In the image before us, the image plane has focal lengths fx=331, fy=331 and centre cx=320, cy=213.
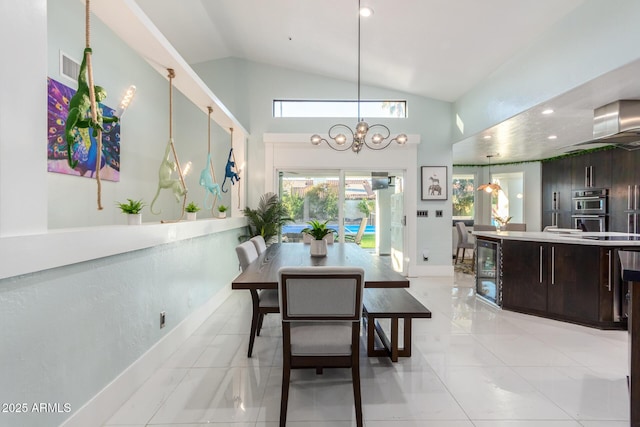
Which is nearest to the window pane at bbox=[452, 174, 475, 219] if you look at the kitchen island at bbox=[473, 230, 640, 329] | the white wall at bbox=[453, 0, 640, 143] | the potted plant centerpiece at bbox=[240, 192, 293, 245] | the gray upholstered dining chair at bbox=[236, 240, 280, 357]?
the white wall at bbox=[453, 0, 640, 143]

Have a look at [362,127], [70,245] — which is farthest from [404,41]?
[70,245]

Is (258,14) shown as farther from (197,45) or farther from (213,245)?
(213,245)

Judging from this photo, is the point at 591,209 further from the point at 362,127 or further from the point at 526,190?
the point at 362,127

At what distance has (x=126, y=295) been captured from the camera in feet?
7.06

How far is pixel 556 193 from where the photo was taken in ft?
24.4

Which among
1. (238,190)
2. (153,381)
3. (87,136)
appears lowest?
(153,381)

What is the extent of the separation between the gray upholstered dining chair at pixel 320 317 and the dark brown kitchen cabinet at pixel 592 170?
6814mm

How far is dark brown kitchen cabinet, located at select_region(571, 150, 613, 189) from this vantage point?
617cm

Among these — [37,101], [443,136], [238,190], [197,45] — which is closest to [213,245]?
[238,190]

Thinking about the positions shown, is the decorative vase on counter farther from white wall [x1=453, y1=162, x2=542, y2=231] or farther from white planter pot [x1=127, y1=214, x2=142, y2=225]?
white wall [x1=453, y1=162, x2=542, y2=231]

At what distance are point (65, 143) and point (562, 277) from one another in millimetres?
5234

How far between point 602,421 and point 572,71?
2887 mm

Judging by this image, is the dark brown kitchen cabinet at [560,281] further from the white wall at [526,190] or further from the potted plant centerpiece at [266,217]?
the white wall at [526,190]

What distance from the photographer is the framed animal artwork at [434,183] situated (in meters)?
5.87
